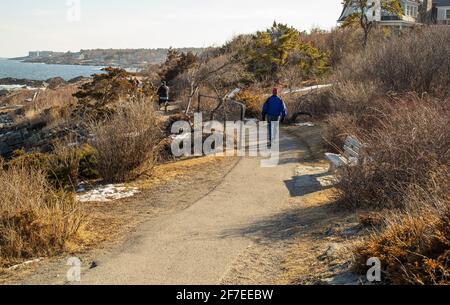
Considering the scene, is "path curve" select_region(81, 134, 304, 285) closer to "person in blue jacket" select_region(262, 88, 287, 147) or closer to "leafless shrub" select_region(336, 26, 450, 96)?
"person in blue jacket" select_region(262, 88, 287, 147)

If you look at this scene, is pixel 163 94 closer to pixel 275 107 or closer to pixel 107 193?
pixel 275 107

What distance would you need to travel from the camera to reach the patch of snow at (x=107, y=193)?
37.5ft

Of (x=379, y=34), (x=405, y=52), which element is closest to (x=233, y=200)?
A: (x=405, y=52)

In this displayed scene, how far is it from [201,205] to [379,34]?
34611 millimetres

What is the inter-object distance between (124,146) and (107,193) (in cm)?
146

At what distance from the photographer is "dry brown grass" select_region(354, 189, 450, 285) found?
4.84 metres

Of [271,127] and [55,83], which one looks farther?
[55,83]

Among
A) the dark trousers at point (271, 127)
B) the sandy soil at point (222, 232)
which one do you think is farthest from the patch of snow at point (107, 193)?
the dark trousers at point (271, 127)

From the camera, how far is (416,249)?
17.6 feet

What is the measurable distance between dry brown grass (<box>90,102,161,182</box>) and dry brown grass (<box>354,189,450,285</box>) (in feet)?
25.7

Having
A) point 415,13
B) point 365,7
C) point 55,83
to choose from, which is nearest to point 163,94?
point 365,7

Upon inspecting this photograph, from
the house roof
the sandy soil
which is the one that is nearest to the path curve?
the sandy soil

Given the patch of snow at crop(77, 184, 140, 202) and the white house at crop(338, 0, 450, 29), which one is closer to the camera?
the patch of snow at crop(77, 184, 140, 202)

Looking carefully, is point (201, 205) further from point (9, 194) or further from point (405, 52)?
point (405, 52)
